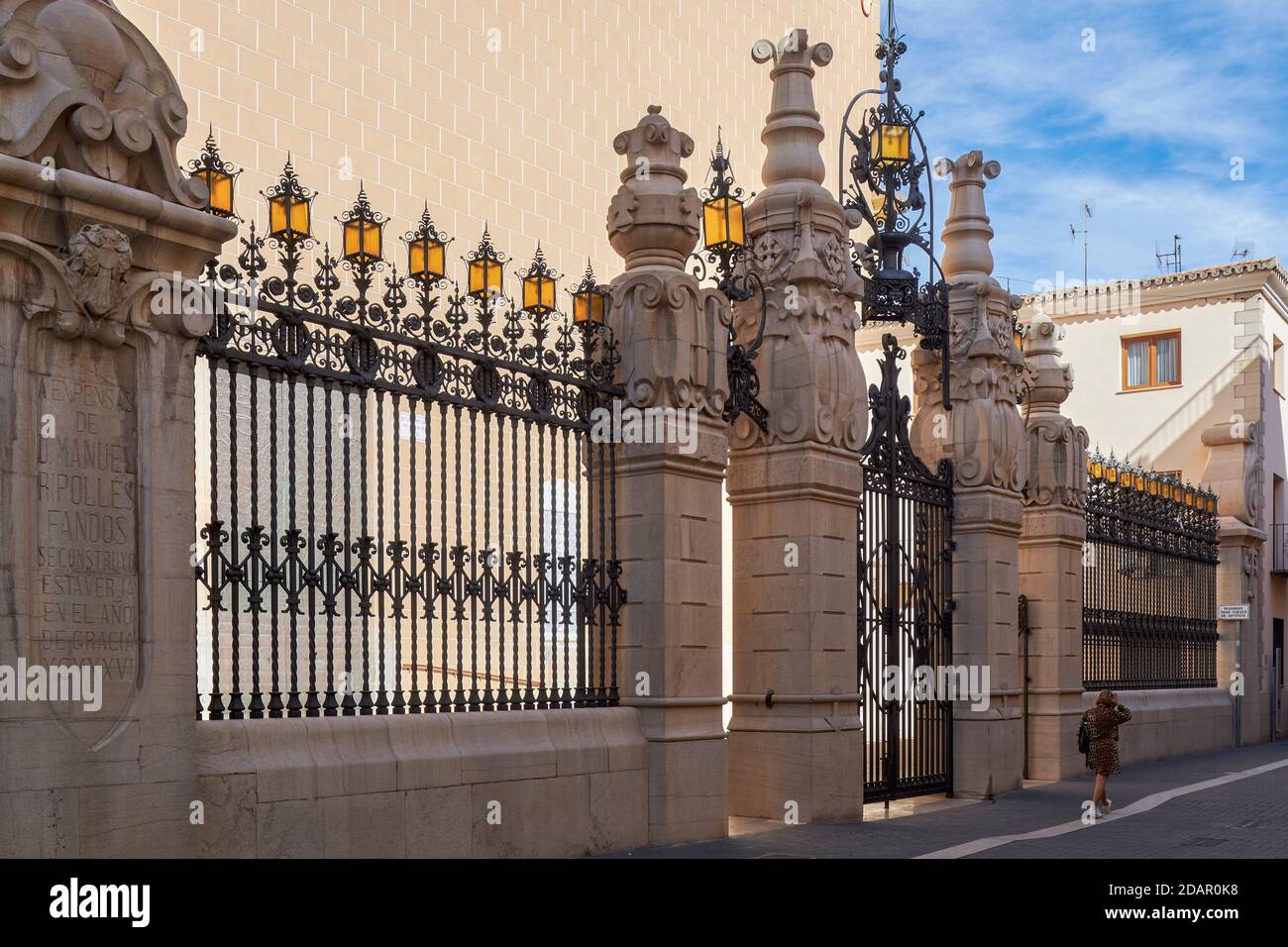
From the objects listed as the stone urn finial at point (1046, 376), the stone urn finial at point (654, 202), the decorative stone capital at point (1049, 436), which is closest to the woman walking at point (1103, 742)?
the decorative stone capital at point (1049, 436)

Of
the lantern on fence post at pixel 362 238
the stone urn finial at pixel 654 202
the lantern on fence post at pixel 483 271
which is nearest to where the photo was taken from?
the lantern on fence post at pixel 362 238

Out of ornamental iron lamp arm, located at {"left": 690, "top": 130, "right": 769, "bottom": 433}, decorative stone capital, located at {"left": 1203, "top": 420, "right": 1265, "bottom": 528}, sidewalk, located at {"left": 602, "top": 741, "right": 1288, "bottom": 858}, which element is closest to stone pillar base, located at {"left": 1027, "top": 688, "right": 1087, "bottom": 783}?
sidewalk, located at {"left": 602, "top": 741, "right": 1288, "bottom": 858}

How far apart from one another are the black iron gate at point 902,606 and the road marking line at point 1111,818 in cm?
205

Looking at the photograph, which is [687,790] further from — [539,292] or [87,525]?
[87,525]

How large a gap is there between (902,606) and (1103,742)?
8.53 ft

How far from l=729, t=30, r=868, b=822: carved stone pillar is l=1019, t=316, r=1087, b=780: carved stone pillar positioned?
657 cm

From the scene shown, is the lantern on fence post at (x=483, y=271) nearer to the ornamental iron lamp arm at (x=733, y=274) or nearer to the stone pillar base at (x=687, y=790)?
the ornamental iron lamp arm at (x=733, y=274)

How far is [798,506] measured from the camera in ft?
47.9

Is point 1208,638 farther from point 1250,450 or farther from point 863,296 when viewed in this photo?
point 863,296

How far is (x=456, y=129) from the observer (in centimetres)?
2102

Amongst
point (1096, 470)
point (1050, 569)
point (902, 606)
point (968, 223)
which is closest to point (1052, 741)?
point (1050, 569)

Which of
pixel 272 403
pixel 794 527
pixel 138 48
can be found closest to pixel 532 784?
pixel 272 403

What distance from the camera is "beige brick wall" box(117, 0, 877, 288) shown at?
17.7 metres

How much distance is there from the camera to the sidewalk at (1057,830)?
41.7 feet
